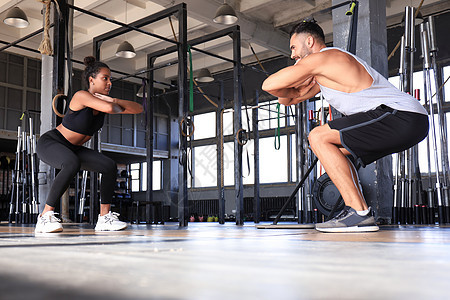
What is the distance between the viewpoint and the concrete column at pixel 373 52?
376 centimetres

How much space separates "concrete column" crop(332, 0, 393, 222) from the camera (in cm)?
376

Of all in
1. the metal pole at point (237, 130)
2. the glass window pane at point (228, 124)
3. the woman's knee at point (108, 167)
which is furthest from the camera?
the glass window pane at point (228, 124)

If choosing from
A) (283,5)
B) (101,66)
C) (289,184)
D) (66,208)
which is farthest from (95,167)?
(289,184)

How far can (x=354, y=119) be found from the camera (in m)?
2.31

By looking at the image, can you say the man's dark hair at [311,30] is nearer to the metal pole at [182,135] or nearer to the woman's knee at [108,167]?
the woman's knee at [108,167]

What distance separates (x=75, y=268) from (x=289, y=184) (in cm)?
1220

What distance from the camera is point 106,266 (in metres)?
0.67

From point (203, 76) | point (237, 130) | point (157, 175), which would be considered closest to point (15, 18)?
point (203, 76)

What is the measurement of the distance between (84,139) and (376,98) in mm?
1811

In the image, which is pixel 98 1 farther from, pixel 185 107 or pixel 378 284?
pixel 378 284

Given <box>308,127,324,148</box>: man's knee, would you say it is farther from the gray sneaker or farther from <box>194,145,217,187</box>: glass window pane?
<box>194,145,217,187</box>: glass window pane

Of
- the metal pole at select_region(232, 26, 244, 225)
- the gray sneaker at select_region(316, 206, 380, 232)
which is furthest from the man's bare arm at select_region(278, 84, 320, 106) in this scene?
the metal pole at select_region(232, 26, 244, 225)

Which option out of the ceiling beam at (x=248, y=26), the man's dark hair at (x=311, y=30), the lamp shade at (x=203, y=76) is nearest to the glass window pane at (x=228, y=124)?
the ceiling beam at (x=248, y=26)

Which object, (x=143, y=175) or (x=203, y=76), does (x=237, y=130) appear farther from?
(x=143, y=175)
